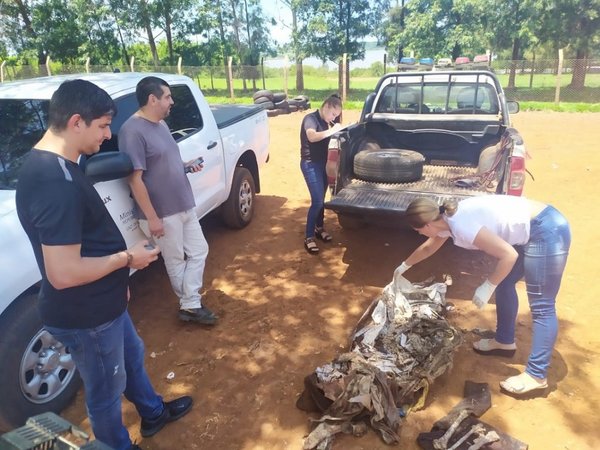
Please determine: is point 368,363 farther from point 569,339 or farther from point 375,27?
point 375,27

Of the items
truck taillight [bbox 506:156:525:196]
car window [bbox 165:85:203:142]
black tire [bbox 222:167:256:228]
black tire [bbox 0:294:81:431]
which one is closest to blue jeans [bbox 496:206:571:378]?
truck taillight [bbox 506:156:525:196]

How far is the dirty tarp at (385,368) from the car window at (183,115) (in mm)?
2470

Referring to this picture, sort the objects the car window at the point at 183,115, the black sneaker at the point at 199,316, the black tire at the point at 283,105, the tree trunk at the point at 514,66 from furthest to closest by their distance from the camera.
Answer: the tree trunk at the point at 514,66, the black tire at the point at 283,105, the car window at the point at 183,115, the black sneaker at the point at 199,316

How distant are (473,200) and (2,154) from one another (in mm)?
3330

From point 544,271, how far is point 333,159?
7.98 feet

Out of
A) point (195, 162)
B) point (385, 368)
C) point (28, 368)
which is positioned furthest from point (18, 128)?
point (385, 368)

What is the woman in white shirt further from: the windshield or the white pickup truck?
the windshield

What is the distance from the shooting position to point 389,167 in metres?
4.96

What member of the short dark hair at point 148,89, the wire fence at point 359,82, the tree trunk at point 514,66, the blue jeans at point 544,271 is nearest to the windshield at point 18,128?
the short dark hair at point 148,89

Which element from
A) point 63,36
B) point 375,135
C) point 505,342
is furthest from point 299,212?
point 63,36

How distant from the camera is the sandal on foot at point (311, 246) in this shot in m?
5.01

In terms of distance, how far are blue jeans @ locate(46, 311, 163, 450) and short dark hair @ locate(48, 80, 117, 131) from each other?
0.89m

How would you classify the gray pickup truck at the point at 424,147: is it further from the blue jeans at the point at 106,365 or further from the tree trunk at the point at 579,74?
the tree trunk at the point at 579,74

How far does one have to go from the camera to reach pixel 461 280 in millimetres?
4371
